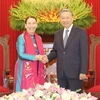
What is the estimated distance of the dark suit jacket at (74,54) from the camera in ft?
9.48

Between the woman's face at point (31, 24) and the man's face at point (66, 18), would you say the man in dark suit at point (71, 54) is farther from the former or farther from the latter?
the woman's face at point (31, 24)

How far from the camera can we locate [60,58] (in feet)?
9.75

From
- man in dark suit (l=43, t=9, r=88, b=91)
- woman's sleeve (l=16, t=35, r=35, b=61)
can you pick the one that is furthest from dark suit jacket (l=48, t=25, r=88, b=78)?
woman's sleeve (l=16, t=35, r=35, b=61)

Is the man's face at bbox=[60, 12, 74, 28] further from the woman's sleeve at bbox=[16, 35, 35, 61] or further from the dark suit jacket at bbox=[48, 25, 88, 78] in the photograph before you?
the woman's sleeve at bbox=[16, 35, 35, 61]

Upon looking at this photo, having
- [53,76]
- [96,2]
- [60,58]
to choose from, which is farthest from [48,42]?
[96,2]

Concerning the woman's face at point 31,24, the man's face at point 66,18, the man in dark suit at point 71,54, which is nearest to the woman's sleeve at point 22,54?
the woman's face at point 31,24

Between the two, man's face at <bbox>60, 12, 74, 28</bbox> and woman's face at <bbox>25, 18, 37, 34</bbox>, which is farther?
woman's face at <bbox>25, 18, 37, 34</bbox>

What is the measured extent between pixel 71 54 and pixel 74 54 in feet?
0.09

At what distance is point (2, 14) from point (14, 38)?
407 millimetres

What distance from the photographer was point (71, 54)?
2.92 meters

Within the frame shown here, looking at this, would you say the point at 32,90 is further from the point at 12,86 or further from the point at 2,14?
the point at 2,14

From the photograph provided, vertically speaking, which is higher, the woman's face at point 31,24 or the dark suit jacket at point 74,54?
the woman's face at point 31,24

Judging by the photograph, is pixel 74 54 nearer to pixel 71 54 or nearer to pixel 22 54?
pixel 71 54

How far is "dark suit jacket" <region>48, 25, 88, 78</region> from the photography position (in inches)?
114
